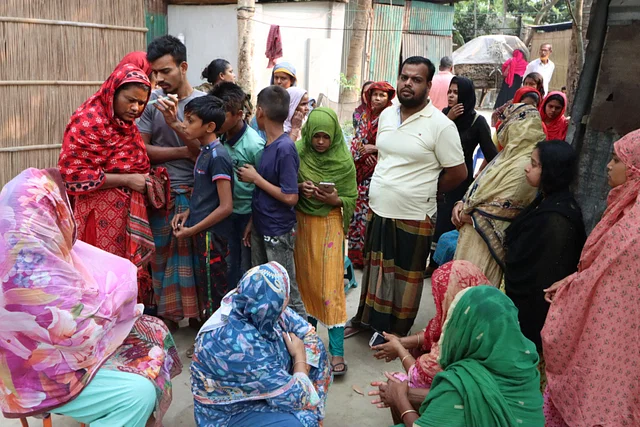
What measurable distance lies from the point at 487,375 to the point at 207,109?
2.27m

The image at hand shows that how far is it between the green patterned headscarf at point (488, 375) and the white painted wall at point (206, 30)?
8.32 metres

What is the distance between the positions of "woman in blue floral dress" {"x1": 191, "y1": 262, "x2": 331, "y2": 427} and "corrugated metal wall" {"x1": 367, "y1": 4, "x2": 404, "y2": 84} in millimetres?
11874

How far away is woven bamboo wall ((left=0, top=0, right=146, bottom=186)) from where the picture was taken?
19.0ft

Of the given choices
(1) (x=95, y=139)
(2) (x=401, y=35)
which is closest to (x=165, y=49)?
(1) (x=95, y=139)

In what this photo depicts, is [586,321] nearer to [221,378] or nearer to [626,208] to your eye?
[626,208]

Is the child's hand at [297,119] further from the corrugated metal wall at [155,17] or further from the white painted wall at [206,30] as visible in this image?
the corrugated metal wall at [155,17]

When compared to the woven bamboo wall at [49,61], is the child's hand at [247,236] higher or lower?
lower

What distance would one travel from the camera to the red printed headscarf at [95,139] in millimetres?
3189

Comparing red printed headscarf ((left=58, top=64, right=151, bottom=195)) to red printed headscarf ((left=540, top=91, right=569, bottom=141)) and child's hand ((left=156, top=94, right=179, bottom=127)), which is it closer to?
child's hand ((left=156, top=94, right=179, bottom=127))

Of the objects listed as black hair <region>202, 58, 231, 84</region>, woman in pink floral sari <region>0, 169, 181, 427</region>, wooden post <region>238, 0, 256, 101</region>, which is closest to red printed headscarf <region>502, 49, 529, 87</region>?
wooden post <region>238, 0, 256, 101</region>

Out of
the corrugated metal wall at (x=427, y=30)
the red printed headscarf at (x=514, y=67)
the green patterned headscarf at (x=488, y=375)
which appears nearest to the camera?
the green patterned headscarf at (x=488, y=375)

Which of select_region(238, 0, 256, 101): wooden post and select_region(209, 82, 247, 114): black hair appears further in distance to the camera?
select_region(238, 0, 256, 101): wooden post

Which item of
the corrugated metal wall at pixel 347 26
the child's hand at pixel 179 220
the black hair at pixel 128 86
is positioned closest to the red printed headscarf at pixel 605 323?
the child's hand at pixel 179 220

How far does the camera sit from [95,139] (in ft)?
10.6
